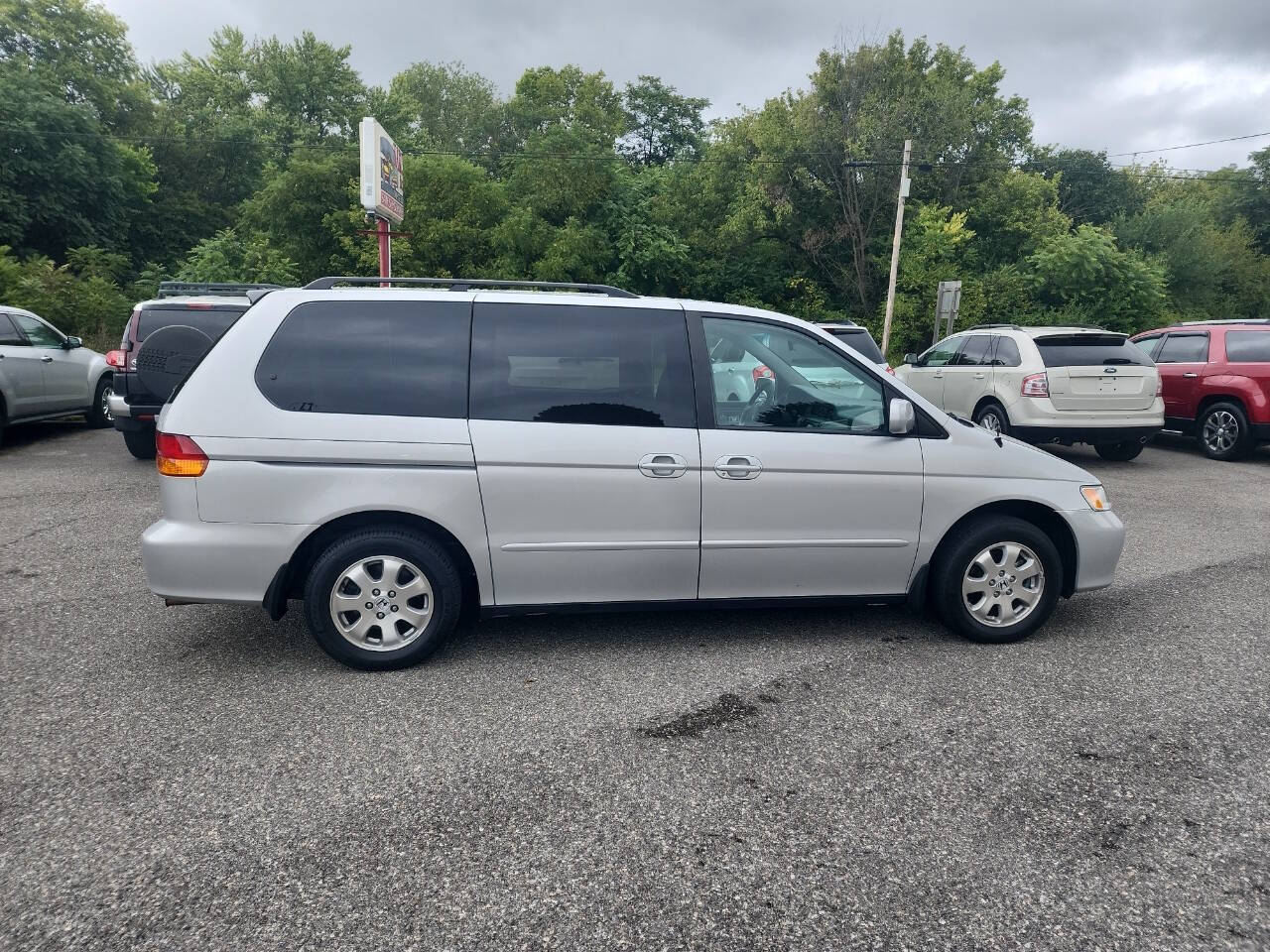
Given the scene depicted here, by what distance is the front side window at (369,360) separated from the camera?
3.82 metres

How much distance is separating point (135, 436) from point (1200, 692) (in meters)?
10.2

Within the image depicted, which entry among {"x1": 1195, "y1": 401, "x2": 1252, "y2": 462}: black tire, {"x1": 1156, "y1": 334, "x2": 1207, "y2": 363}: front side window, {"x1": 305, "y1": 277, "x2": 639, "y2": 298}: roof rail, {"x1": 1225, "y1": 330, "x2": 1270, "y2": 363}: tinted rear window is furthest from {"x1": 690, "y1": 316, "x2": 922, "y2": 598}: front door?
{"x1": 1156, "y1": 334, "x2": 1207, "y2": 363}: front side window

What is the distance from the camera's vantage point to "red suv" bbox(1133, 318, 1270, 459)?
35.0ft

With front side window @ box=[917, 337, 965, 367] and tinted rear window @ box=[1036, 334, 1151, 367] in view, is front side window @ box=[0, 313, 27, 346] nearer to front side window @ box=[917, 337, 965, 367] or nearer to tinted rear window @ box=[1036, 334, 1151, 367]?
front side window @ box=[917, 337, 965, 367]

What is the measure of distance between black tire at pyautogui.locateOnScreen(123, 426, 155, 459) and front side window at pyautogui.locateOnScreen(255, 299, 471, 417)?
22.1ft

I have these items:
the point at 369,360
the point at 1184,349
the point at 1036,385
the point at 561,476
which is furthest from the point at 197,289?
the point at 1184,349

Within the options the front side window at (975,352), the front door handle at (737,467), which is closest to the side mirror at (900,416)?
the front door handle at (737,467)

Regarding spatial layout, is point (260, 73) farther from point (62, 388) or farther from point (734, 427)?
point (734, 427)

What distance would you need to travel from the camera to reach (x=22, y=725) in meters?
3.33

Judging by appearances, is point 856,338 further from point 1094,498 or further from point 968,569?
point 968,569

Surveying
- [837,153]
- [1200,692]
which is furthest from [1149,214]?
[1200,692]

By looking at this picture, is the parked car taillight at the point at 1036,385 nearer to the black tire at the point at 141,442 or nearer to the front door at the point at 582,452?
the front door at the point at 582,452

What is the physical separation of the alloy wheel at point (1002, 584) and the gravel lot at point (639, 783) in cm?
20

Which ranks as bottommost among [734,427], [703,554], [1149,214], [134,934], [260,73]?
[134,934]
